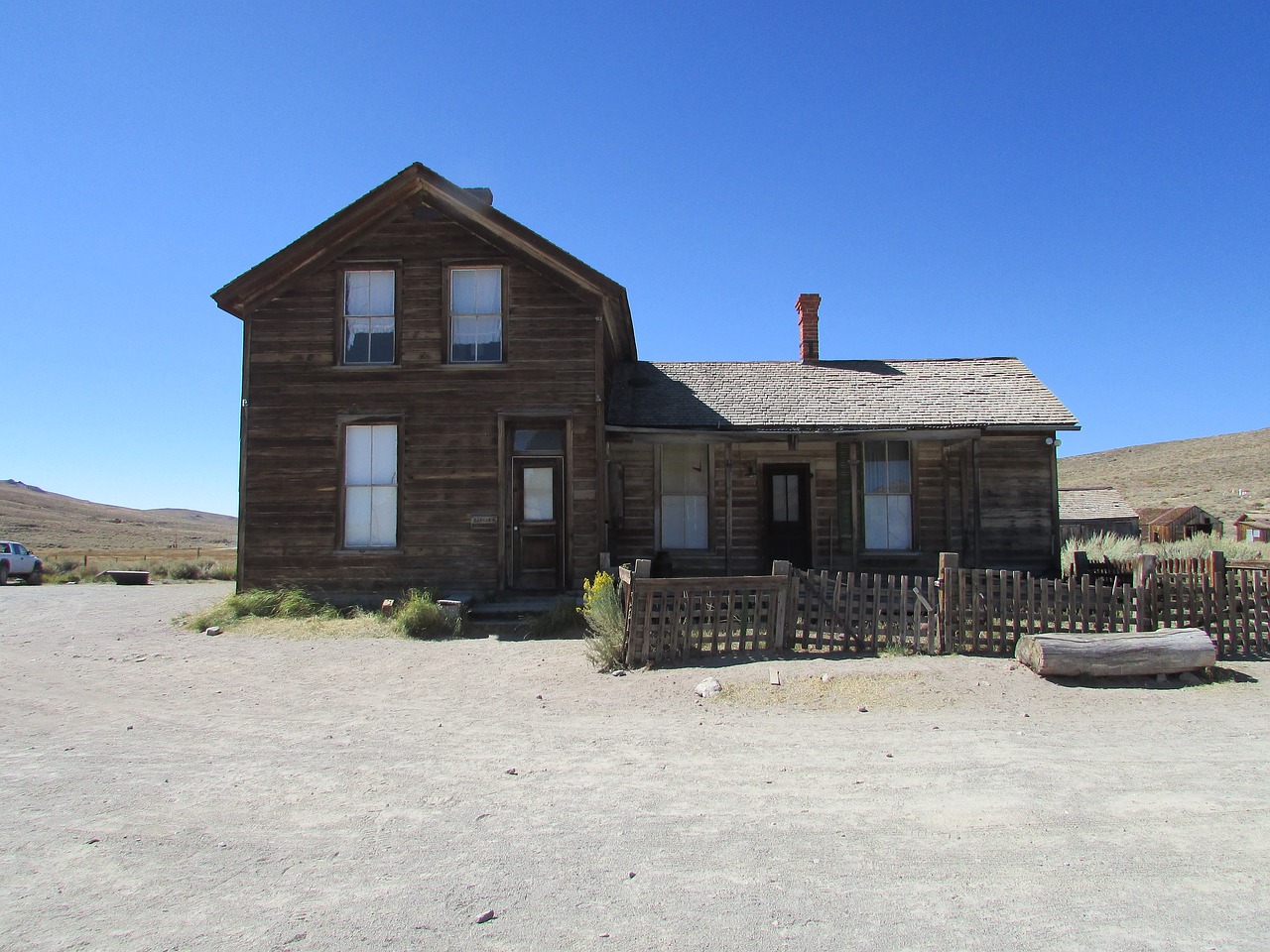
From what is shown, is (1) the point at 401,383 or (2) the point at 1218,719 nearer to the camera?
(2) the point at 1218,719

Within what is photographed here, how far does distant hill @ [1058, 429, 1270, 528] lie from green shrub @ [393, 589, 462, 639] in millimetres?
39232

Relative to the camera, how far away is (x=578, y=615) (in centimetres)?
1086

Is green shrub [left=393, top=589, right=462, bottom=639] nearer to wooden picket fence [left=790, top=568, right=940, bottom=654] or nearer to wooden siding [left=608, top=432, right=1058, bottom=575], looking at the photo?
wooden siding [left=608, top=432, right=1058, bottom=575]

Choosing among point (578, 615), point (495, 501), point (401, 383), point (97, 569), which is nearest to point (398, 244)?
point (401, 383)

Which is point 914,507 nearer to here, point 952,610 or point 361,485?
point 952,610

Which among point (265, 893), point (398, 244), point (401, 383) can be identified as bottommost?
point (265, 893)

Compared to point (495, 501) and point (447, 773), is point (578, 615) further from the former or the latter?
point (447, 773)

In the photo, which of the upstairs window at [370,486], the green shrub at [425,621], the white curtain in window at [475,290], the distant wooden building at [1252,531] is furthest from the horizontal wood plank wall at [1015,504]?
the distant wooden building at [1252,531]

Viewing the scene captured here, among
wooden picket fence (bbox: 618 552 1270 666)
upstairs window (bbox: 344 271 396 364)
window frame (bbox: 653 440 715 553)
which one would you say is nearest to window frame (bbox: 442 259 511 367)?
upstairs window (bbox: 344 271 396 364)

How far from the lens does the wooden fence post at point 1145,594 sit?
8.62 meters

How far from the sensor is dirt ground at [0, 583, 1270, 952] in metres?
3.18

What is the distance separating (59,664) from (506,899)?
817 cm

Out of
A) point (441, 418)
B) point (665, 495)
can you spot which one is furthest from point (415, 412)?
point (665, 495)

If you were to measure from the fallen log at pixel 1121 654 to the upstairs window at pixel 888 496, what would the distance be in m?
6.38
